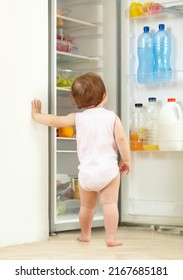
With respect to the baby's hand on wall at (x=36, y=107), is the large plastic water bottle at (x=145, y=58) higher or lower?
higher

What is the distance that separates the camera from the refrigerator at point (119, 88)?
4.71m

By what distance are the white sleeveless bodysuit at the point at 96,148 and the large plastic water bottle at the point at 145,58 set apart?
0.84m

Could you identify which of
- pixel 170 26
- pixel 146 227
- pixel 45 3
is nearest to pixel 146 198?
pixel 146 227

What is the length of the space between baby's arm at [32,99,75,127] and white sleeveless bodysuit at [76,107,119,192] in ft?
0.27

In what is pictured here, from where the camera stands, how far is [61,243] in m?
4.06

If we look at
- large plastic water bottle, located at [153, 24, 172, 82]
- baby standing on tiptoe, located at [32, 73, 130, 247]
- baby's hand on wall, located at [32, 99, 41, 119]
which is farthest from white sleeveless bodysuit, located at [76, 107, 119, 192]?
large plastic water bottle, located at [153, 24, 172, 82]

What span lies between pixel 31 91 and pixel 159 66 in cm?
108

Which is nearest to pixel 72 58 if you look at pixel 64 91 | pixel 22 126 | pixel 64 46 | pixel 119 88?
pixel 64 46

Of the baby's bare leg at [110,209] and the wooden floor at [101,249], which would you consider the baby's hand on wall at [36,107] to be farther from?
the wooden floor at [101,249]

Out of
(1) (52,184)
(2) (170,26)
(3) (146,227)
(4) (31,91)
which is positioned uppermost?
(2) (170,26)

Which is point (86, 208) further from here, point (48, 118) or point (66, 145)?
point (66, 145)

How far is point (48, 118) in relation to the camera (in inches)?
161

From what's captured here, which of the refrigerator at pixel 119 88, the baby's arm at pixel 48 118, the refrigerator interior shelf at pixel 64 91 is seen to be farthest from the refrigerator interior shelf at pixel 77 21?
the baby's arm at pixel 48 118
